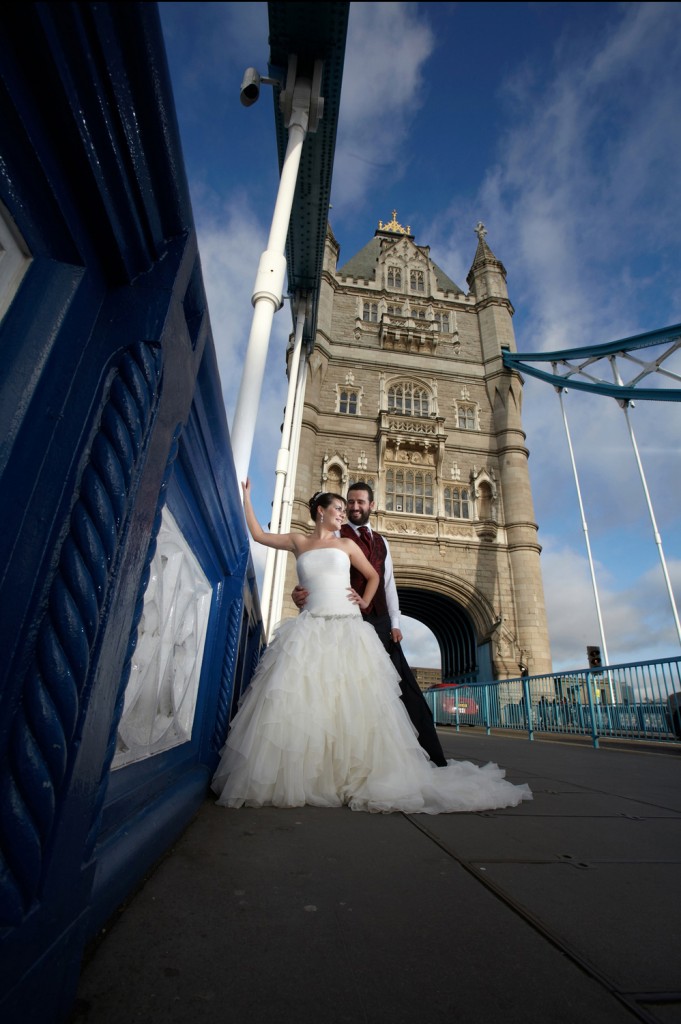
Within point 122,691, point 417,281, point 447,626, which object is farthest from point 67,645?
point 417,281

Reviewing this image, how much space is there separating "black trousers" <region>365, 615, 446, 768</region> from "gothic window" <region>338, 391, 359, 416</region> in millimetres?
14502

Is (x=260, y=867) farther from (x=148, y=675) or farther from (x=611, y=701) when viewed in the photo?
(x=611, y=701)

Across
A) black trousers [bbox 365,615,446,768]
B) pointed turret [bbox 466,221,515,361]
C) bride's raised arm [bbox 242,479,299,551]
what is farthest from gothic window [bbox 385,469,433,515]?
bride's raised arm [bbox 242,479,299,551]

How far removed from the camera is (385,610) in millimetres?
3057

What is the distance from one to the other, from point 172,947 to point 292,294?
9427mm

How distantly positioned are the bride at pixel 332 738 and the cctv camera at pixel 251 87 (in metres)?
2.75

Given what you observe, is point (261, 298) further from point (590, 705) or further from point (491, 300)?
point (491, 300)

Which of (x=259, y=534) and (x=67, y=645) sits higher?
(x=259, y=534)

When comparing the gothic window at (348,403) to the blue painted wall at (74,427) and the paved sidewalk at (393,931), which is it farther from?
the blue painted wall at (74,427)

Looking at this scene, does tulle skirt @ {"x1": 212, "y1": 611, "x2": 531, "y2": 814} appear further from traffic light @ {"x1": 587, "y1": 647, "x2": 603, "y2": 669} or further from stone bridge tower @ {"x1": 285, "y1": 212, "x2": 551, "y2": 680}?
traffic light @ {"x1": 587, "y1": 647, "x2": 603, "y2": 669}

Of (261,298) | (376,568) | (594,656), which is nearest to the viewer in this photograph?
(376,568)

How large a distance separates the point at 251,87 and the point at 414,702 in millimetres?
4154

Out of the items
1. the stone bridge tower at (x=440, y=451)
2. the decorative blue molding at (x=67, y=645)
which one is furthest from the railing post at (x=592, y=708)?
the stone bridge tower at (x=440, y=451)

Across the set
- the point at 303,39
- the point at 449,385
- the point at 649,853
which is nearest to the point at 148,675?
the point at 649,853
